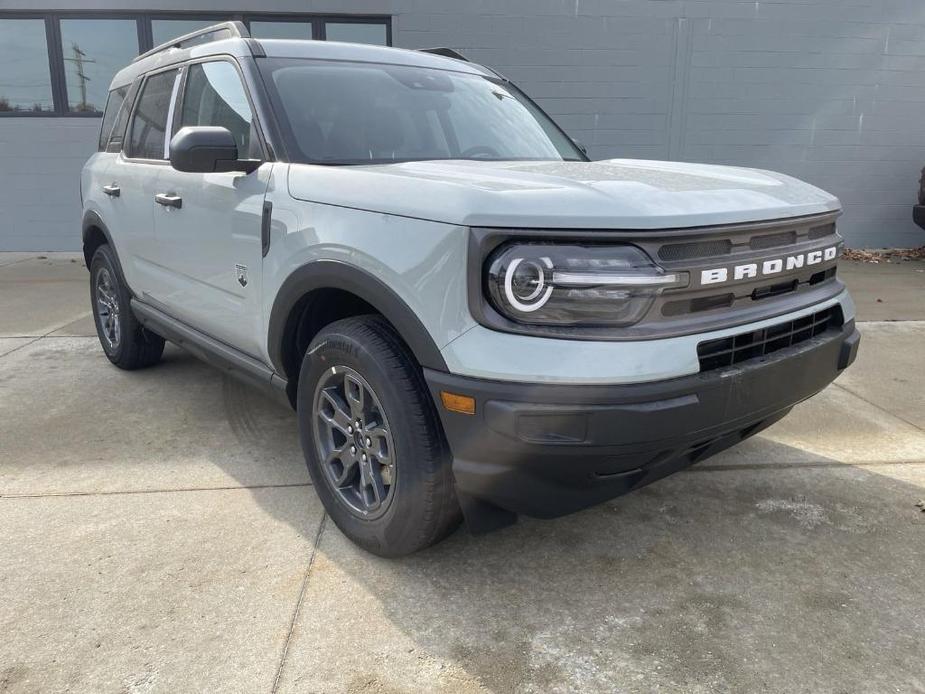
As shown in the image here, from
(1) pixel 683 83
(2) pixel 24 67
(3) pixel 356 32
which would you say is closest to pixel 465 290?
(3) pixel 356 32

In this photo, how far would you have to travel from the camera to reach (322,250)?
8.14 feet

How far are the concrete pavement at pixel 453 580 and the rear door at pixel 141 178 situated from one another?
0.95 m

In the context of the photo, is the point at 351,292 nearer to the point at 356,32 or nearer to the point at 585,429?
the point at 585,429

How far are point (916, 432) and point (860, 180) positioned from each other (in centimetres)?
748

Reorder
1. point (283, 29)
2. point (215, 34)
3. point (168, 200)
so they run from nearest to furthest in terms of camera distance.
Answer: point (168, 200), point (215, 34), point (283, 29)

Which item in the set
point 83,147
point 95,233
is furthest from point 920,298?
point 83,147

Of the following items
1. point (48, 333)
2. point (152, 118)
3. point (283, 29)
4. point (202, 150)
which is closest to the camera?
point (202, 150)

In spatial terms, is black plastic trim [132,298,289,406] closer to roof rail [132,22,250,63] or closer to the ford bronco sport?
the ford bronco sport

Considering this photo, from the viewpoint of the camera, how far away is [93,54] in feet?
31.7

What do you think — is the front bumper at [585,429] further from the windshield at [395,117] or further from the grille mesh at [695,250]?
the windshield at [395,117]

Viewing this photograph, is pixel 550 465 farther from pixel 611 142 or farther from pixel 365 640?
pixel 611 142

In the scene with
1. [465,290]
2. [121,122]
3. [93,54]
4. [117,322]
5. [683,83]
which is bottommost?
[117,322]

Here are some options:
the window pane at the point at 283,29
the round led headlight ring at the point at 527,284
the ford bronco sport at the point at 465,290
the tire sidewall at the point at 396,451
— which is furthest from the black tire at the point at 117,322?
the window pane at the point at 283,29

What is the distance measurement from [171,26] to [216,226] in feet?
26.0
